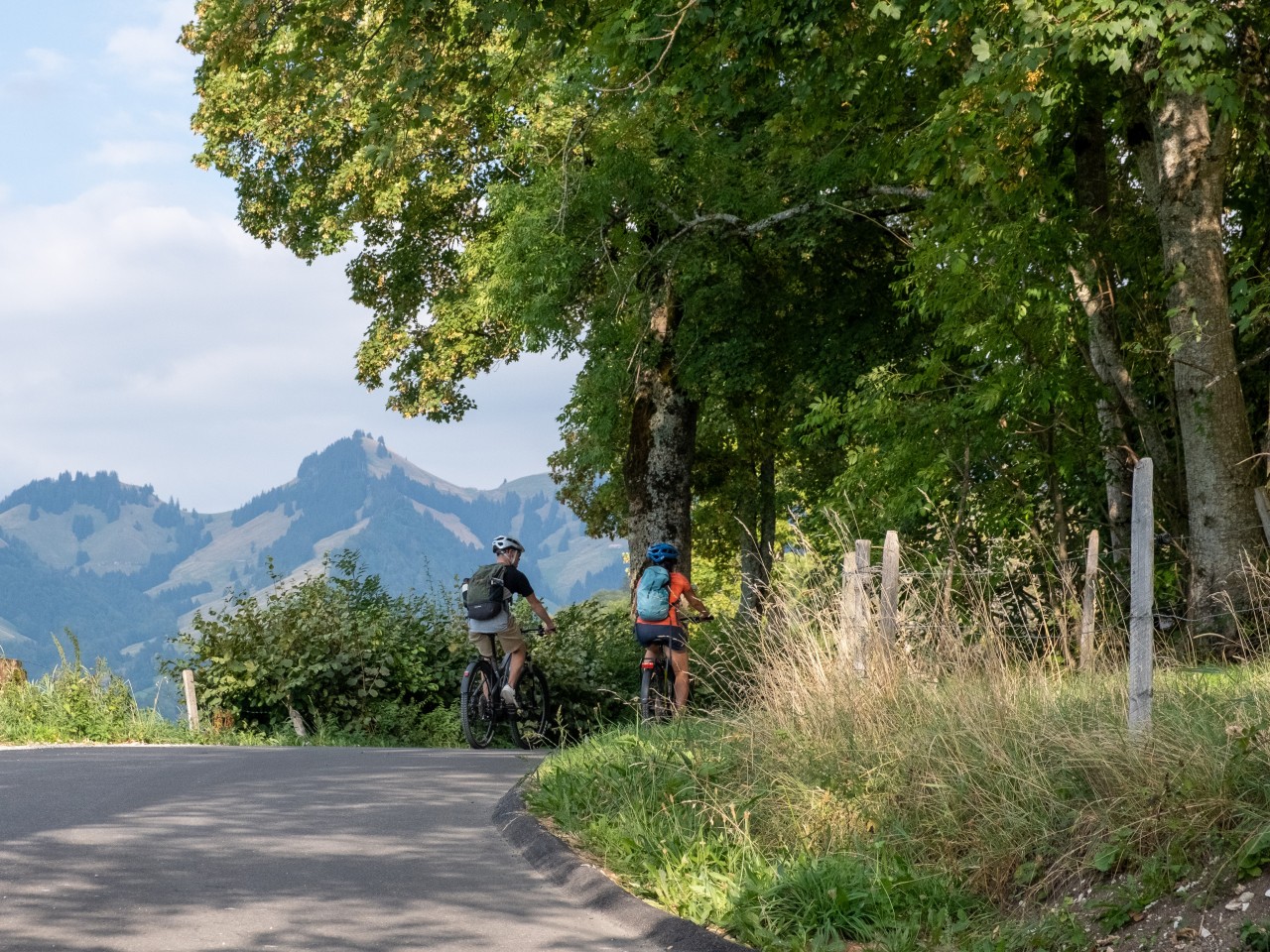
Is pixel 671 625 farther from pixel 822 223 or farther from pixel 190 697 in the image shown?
pixel 822 223

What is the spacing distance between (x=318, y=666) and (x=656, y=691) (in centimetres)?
704

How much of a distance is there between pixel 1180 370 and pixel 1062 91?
2955 millimetres

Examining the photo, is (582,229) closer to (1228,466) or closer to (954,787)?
(1228,466)

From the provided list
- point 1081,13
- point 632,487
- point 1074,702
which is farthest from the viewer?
point 632,487

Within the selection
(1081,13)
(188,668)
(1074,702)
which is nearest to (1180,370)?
(1081,13)

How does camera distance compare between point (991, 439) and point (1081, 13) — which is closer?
point (1081, 13)

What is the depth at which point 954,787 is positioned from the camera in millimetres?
6996

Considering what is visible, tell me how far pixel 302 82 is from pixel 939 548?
30.9 ft

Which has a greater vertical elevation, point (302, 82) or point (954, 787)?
point (302, 82)

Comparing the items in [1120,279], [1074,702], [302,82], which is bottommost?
[1074,702]

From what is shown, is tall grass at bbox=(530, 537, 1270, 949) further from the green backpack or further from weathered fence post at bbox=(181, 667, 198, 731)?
weathered fence post at bbox=(181, 667, 198, 731)

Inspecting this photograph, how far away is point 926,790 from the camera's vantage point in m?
7.20

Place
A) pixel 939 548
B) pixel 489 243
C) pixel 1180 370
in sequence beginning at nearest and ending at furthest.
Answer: pixel 1180 370 < pixel 939 548 < pixel 489 243

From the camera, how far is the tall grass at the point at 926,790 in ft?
19.8
